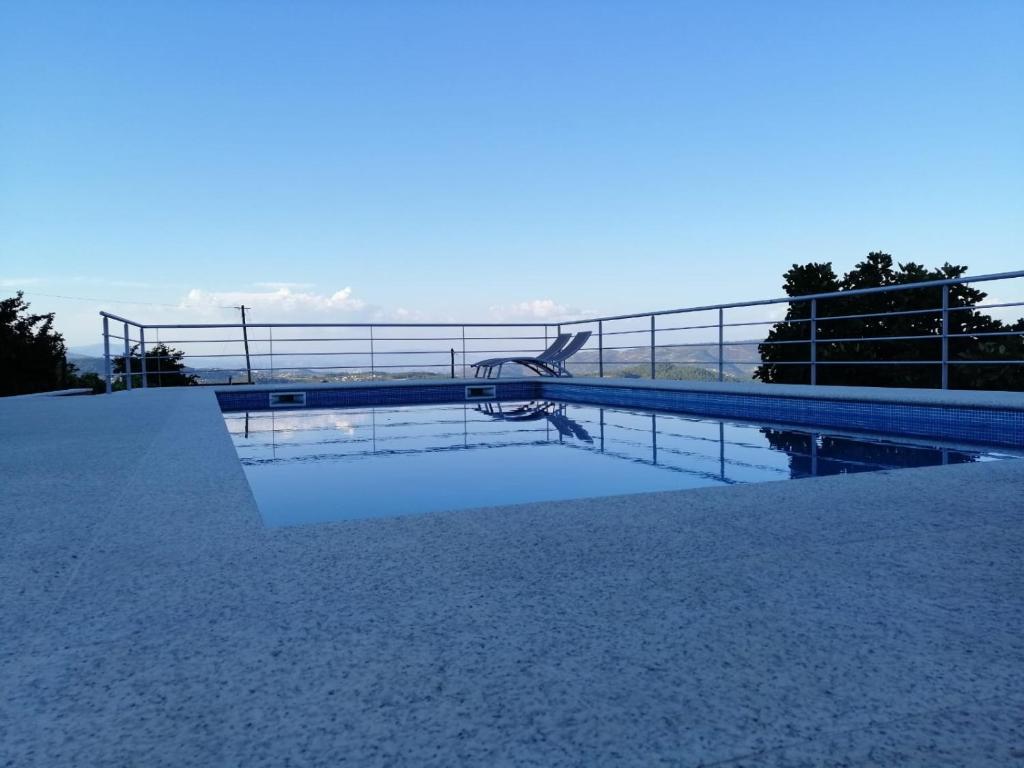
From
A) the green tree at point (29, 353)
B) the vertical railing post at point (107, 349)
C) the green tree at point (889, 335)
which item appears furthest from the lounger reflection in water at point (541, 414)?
the green tree at point (29, 353)

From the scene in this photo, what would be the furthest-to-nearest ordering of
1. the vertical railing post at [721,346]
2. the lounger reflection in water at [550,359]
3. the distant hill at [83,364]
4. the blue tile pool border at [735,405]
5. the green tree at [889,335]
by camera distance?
the distant hill at [83,364]
the green tree at [889,335]
the lounger reflection in water at [550,359]
the vertical railing post at [721,346]
the blue tile pool border at [735,405]

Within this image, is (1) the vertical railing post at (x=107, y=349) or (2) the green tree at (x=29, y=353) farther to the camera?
(2) the green tree at (x=29, y=353)

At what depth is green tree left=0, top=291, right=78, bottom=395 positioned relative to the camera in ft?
55.2

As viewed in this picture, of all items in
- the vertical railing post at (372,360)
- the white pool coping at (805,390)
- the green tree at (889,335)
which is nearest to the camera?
the white pool coping at (805,390)

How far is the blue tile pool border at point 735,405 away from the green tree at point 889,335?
4.19 metres

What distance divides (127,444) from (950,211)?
39.6 ft

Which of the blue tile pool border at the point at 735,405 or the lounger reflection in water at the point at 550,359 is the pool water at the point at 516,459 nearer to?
the blue tile pool border at the point at 735,405

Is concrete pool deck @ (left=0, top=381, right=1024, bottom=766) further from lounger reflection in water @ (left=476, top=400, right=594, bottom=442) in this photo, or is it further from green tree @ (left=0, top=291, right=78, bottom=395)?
green tree @ (left=0, top=291, right=78, bottom=395)

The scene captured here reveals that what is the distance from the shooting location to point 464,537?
4.39 feet

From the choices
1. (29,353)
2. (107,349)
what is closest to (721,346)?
(107,349)

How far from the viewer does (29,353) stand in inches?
691

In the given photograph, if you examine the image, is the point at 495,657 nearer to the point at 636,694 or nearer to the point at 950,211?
the point at 636,694

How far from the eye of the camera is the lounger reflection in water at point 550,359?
743cm

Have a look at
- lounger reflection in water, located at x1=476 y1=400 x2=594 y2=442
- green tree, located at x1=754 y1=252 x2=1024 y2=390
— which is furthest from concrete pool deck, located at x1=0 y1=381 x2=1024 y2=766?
green tree, located at x1=754 y1=252 x2=1024 y2=390
